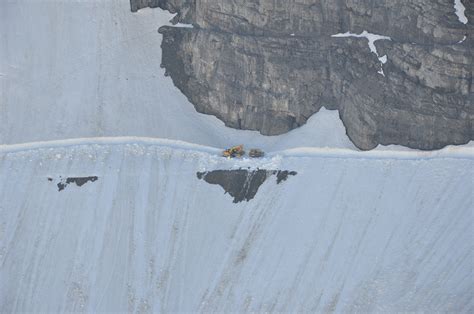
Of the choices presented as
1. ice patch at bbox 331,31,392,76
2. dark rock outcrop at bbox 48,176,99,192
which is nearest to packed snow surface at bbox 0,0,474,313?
dark rock outcrop at bbox 48,176,99,192

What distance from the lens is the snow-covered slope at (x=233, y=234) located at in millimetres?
46375

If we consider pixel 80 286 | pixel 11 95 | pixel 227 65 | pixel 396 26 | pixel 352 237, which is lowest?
pixel 80 286

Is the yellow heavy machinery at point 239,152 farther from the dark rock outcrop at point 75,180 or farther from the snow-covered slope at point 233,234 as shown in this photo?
the dark rock outcrop at point 75,180

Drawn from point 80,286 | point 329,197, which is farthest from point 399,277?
point 80,286

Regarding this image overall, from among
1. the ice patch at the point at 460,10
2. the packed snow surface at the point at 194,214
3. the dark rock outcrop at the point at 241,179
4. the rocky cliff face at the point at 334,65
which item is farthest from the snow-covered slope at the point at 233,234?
the ice patch at the point at 460,10

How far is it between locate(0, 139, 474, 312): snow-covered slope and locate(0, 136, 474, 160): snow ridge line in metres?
0.15

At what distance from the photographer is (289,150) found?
2117 inches

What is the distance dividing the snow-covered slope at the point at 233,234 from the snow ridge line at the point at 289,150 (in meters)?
0.15

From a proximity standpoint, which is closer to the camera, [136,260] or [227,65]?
[136,260]

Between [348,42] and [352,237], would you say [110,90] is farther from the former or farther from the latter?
[352,237]

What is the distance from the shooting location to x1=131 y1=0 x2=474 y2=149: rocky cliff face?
51625 mm

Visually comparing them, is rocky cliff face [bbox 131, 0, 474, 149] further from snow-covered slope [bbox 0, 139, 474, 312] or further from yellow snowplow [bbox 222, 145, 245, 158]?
yellow snowplow [bbox 222, 145, 245, 158]

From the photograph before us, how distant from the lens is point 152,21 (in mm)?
61438

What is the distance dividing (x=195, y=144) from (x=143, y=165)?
151 inches
